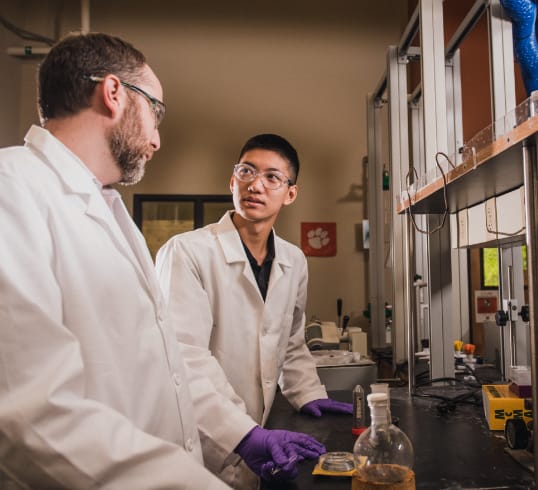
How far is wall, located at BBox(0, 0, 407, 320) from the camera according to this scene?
404 cm

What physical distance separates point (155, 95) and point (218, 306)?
0.70m

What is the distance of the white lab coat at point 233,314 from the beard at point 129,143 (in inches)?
19.8

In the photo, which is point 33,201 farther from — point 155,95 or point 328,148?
point 328,148

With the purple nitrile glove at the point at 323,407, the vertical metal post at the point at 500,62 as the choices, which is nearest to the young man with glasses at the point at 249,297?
the purple nitrile glove at the point at 323,407

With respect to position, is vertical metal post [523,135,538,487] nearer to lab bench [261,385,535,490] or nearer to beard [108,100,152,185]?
lab bench [261,385,535,490]

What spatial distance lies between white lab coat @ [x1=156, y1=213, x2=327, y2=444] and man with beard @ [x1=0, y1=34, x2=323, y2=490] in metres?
0.32

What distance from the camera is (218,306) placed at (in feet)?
5.00

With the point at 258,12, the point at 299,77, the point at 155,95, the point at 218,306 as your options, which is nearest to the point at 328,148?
the point at 299,77

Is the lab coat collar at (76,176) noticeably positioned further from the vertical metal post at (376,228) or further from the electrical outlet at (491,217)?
the vertical metal post at (376,228)

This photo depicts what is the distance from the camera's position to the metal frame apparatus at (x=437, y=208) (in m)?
1.05

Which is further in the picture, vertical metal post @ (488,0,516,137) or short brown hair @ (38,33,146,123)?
vertical metal post @ (488,0,516,137)

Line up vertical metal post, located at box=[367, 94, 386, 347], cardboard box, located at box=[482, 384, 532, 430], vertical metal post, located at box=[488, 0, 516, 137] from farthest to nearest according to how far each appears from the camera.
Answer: vertical metal post, located at box=[367, 94, 386, 347] → vertical metal post, located at box=[488, 0, 516, 137] → cardboard box, located at box=[482, 384, 532, 430]

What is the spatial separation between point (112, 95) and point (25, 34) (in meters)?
3.74

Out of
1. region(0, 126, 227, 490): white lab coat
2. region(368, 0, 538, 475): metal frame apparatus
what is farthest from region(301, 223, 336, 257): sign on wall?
region(0, 126, 227, 490): white lab coat
